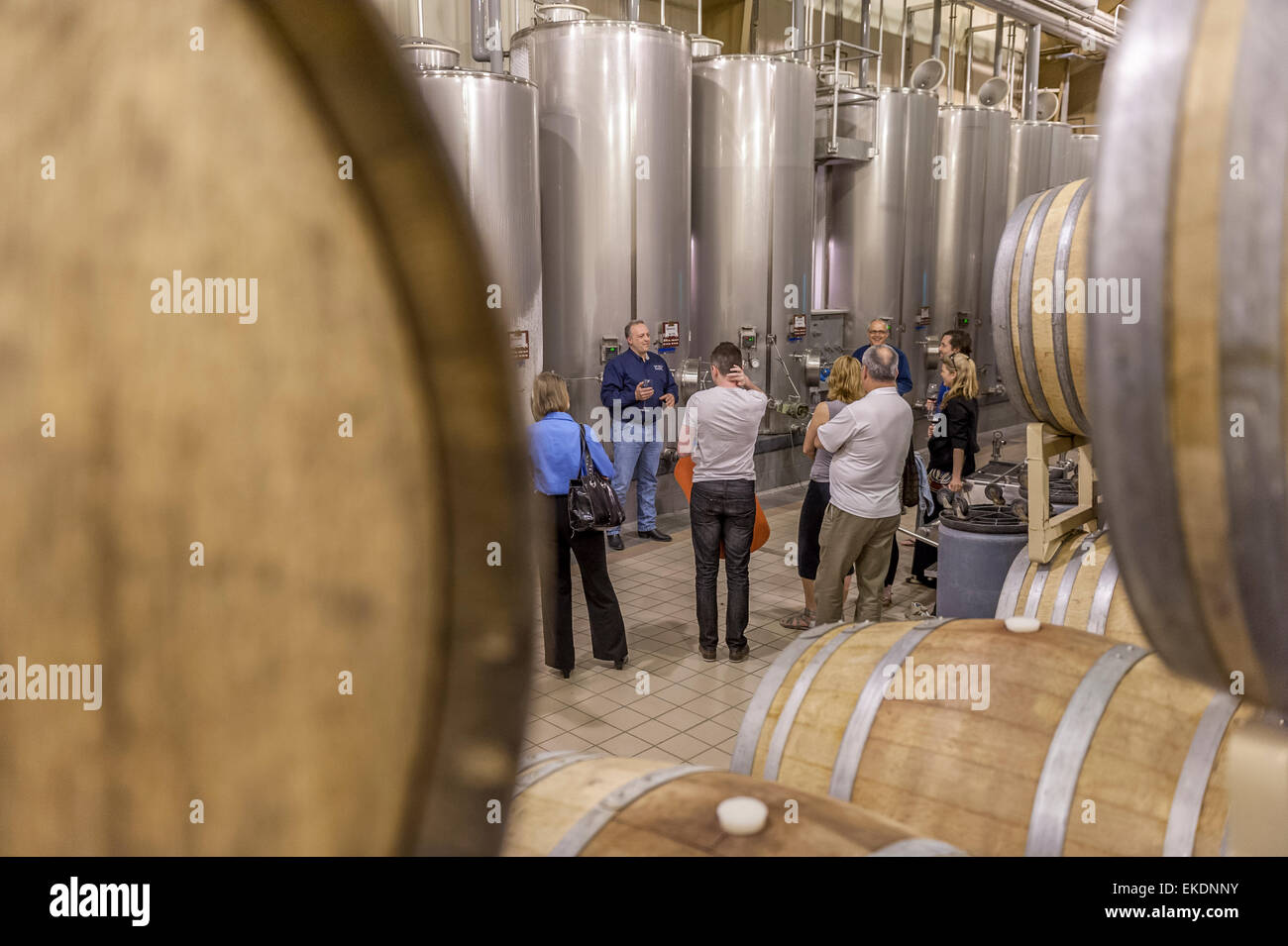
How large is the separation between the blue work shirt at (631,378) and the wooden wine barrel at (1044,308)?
4.05 meters

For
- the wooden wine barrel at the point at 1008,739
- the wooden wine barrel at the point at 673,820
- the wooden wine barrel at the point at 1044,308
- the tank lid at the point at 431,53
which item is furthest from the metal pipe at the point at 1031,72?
the wooden wine barrel at the point at 673,820

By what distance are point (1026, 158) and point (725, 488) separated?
29.6ft

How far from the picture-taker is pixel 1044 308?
3.17m

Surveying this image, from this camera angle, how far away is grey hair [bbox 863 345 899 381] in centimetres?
457

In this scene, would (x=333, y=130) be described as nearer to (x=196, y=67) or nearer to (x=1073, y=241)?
(x=196, y=67)

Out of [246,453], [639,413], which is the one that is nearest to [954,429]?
[639,413]

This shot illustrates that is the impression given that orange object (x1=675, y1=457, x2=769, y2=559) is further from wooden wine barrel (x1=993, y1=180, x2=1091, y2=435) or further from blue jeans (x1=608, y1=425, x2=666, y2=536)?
wooden wine barrel (x1=993, y1=180, x2=1091, y2=435)

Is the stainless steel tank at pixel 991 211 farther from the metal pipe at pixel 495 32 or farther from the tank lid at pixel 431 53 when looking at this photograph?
the tank lid at pixel 431 53

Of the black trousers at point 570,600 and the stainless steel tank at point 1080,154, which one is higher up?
the stainless steel tank at point 1080,154

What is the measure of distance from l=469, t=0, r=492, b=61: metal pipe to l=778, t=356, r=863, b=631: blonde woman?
13.2ft

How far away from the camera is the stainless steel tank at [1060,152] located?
12492mm

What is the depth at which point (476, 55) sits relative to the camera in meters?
7.49
